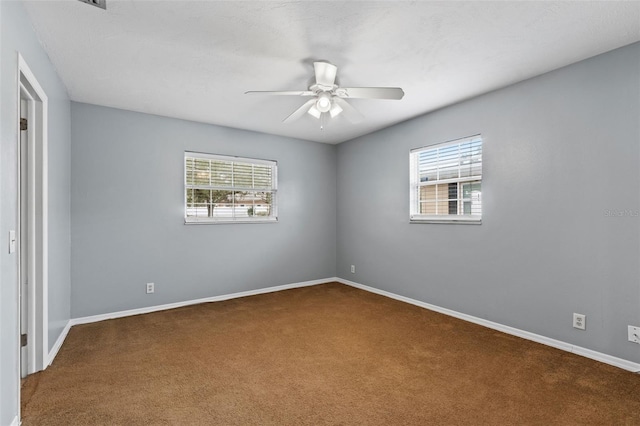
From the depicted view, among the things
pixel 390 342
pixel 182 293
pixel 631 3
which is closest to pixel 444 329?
pixel 390 342

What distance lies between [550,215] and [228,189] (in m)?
3.85

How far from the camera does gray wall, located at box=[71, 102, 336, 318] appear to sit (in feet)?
12.0

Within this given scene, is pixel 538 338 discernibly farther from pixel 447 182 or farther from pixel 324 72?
pixel 324 72

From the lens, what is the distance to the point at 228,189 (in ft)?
15.5

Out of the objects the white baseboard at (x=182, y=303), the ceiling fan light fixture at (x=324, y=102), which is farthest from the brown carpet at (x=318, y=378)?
the ceiling fan light fixture at (x=324, y=102)

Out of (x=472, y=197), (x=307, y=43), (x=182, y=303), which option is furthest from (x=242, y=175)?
(x=472, y=197)

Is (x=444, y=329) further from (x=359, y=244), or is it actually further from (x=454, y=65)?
(x=454, y=65)

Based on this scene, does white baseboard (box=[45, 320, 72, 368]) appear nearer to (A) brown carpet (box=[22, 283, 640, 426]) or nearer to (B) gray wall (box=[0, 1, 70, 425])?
(A) brown carpet (box=[22, 283, 640, 426])

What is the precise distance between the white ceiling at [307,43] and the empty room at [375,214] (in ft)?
0.07

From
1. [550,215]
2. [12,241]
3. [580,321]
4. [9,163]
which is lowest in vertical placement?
[580,321]

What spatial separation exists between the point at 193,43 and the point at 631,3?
9.47ft

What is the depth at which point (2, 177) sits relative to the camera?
5.40 ft

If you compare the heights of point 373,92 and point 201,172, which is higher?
point 373,92

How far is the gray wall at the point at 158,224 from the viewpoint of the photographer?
3.65m
